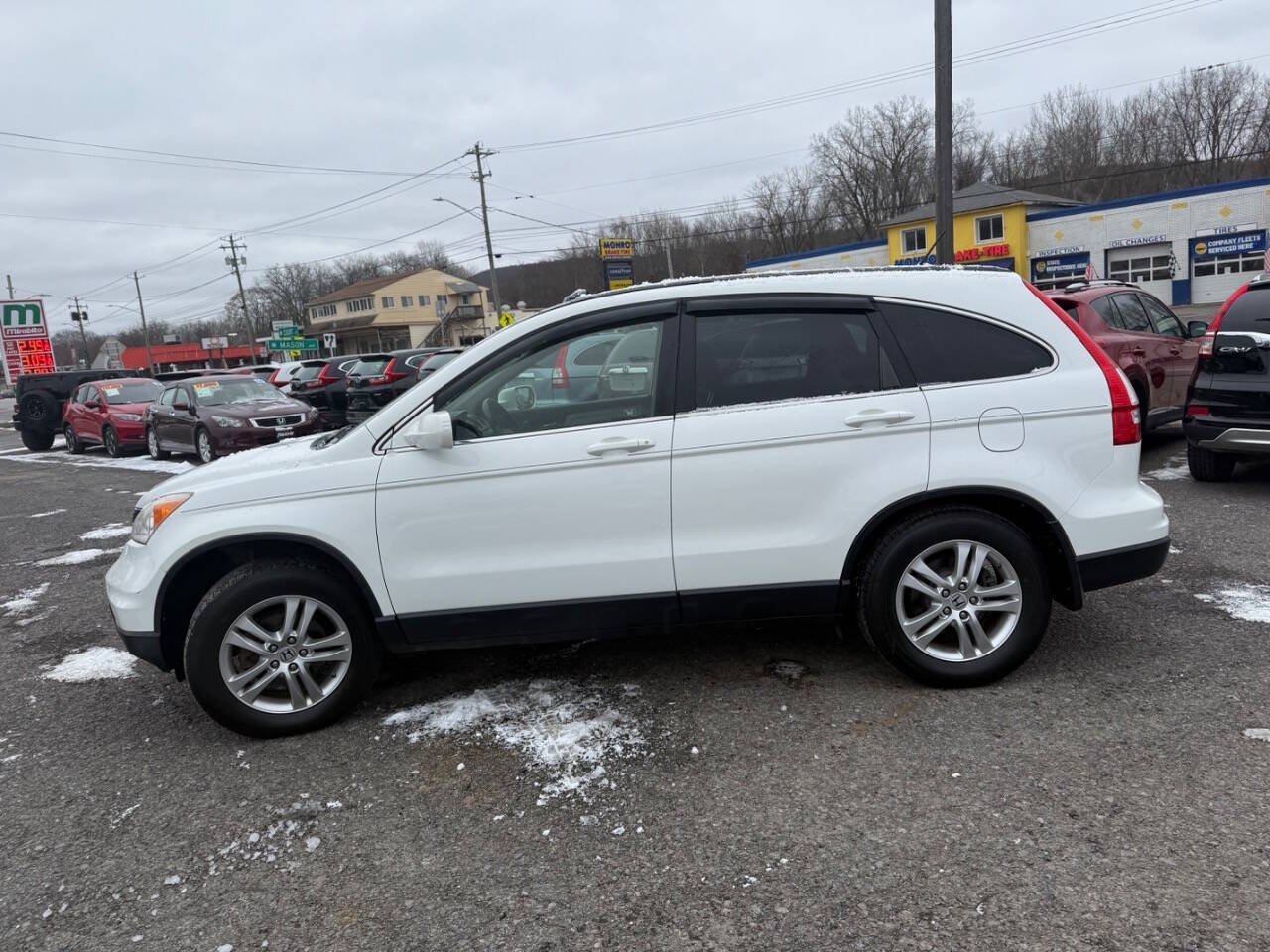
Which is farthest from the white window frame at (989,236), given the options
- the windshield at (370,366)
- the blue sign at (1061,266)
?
the windshield at (370,366)

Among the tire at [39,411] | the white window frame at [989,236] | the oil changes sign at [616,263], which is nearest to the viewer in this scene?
the tire at [39,411]

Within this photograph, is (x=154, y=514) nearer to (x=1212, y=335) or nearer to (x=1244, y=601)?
(x=1244, y=601)

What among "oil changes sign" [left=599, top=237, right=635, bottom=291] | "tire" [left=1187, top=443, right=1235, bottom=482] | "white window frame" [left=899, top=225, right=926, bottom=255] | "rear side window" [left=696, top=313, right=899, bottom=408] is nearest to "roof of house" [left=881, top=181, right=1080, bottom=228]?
"white window frame" [left=899, top=225, right=926, bottom=255]

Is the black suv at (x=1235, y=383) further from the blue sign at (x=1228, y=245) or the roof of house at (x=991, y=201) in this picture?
the roof of house at (x=991, y=201)

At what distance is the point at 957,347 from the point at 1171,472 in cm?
555

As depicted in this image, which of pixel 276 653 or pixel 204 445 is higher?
pixel 204 445

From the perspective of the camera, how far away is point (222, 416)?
13.5 meters

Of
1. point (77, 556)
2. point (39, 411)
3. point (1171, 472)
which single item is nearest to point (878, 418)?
point (1171, 472)

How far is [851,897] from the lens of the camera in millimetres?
2512

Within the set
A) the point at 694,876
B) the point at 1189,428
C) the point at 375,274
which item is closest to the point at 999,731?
the point at 694,876

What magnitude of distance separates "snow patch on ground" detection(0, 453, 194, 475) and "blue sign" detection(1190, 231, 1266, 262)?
3936 cm

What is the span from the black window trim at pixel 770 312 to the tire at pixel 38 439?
72.9 ft

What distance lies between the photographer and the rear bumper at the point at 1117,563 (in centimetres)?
365

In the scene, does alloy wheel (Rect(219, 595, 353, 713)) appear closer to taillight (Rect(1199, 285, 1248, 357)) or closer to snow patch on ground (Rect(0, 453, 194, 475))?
taillight (Rect(1199, 285, 1248, 357))
